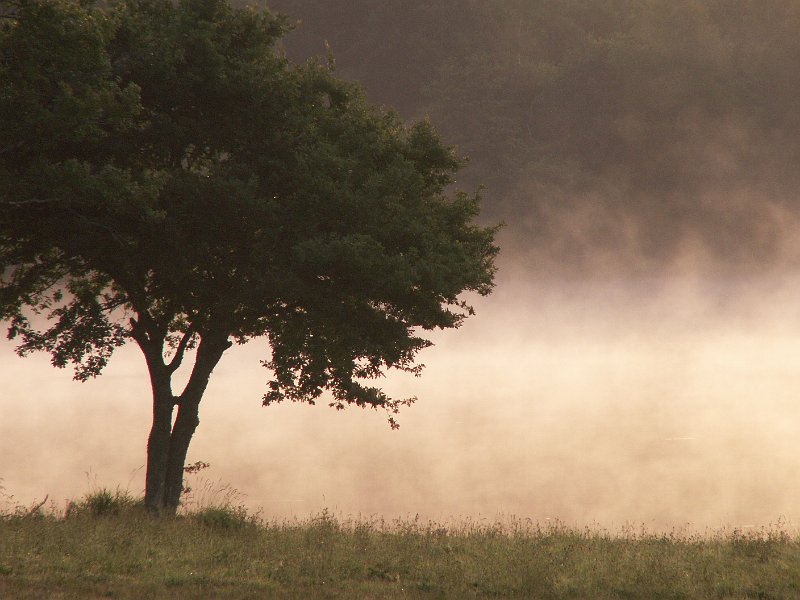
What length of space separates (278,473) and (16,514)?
3842 centimetres

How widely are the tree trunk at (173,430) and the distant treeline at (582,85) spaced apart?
304ft

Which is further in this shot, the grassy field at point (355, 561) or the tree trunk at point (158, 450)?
the tree trunk at point (158, 450)

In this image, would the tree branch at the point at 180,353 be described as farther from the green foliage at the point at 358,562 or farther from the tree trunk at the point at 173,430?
the green foliage at the point at 358,562

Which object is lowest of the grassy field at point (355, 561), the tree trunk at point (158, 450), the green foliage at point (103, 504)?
the grassy field at point (355, 561)

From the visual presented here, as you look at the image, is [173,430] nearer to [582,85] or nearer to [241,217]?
[241,217]

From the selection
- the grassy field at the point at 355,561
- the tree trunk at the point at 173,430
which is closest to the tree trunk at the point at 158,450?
the tree trunk at the point at 173,430

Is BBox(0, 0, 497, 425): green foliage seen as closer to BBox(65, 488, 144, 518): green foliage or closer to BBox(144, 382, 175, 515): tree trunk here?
BBox(144, 382, 175, 515): tree trunk

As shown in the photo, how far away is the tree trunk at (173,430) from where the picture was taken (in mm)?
22750

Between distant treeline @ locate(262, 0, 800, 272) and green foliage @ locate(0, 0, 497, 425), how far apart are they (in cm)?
9238

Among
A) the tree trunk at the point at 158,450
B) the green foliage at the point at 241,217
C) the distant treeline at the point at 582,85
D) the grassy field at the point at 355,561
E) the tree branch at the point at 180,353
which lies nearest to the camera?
the grassy field at the point at 355,561

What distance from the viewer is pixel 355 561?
1761 centimetres

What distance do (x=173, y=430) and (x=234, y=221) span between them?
5.62m

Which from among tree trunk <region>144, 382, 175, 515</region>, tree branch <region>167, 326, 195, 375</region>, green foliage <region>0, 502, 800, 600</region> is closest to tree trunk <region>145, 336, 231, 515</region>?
tree trunk <region>144, 382, 175, 515</region>

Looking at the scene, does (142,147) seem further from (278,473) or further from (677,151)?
(677,151)
